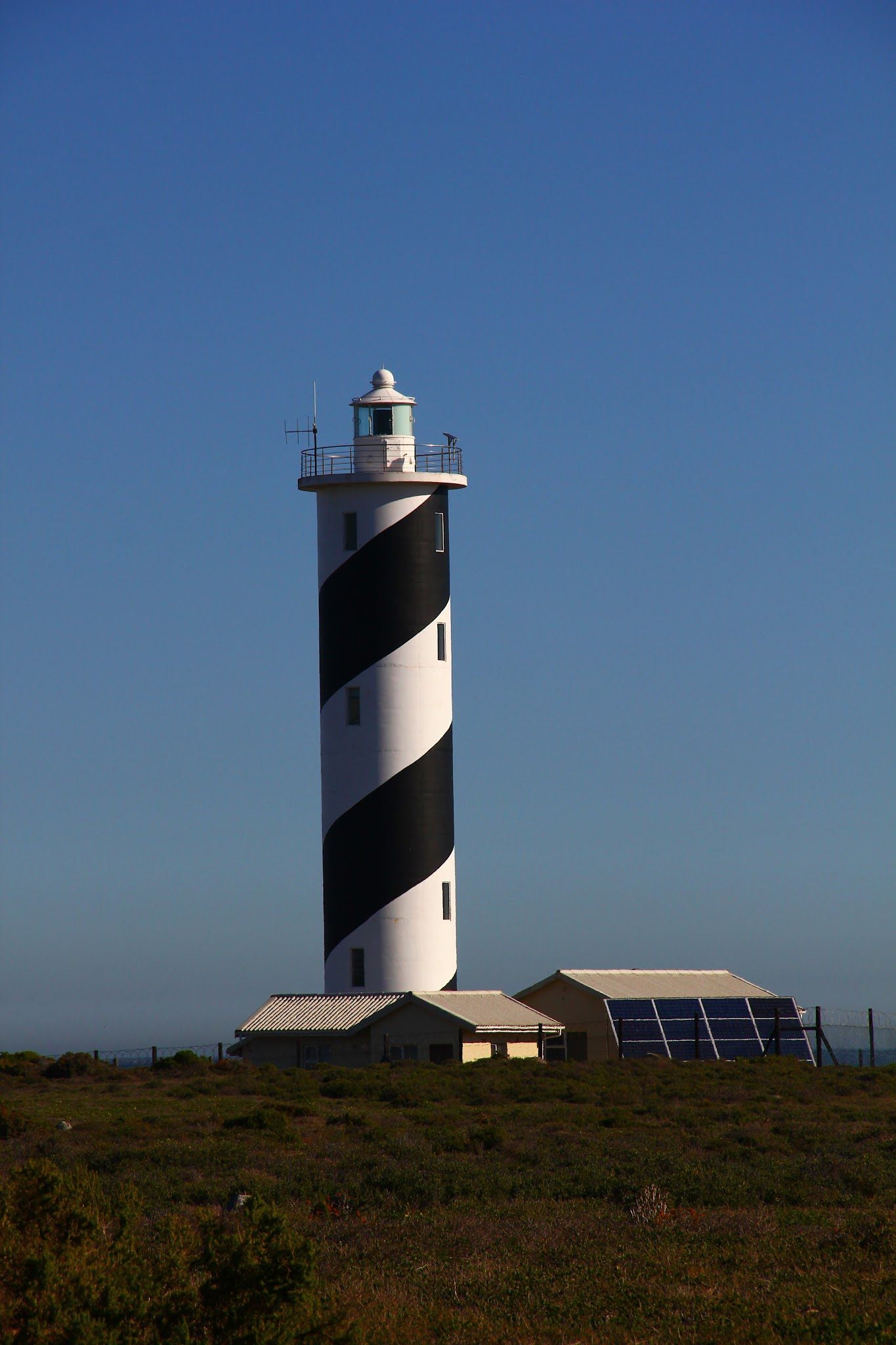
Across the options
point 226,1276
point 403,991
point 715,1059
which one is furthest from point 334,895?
point 226,1276

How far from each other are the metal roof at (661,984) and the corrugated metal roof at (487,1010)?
141 cm

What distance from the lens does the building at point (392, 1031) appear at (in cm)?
3600

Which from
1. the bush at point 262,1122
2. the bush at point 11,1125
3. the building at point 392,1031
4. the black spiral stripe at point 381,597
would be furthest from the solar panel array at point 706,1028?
the bush at point 11,1125

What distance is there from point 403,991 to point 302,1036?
2373 millimetres

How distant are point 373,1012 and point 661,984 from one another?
26.7 feet

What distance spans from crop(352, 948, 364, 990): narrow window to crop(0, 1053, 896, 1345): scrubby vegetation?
10.9 ft

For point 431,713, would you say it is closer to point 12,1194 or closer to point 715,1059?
point 715,1059

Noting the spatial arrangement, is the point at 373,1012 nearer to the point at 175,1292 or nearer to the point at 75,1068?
the point at 75,1068

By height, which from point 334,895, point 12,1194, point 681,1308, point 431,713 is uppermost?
point 431,713

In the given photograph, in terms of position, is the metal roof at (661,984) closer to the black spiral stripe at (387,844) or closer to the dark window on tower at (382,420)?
the black spiral stripe at (387,844)

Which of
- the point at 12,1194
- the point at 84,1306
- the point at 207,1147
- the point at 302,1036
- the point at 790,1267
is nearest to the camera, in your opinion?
the point at 84,1306

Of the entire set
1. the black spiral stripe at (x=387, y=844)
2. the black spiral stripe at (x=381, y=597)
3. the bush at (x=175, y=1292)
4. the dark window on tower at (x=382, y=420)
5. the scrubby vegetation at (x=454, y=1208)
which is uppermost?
the dark window on tower at (x=382, y=420)

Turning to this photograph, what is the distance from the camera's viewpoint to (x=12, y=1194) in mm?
12086

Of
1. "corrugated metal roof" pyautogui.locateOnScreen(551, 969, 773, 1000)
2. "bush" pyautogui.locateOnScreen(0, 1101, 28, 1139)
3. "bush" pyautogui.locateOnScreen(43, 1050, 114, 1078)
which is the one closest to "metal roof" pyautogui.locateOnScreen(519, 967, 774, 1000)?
"corrugated metal roof" pyautogui.locateOnScreen(551, 969, 773, 1000)
